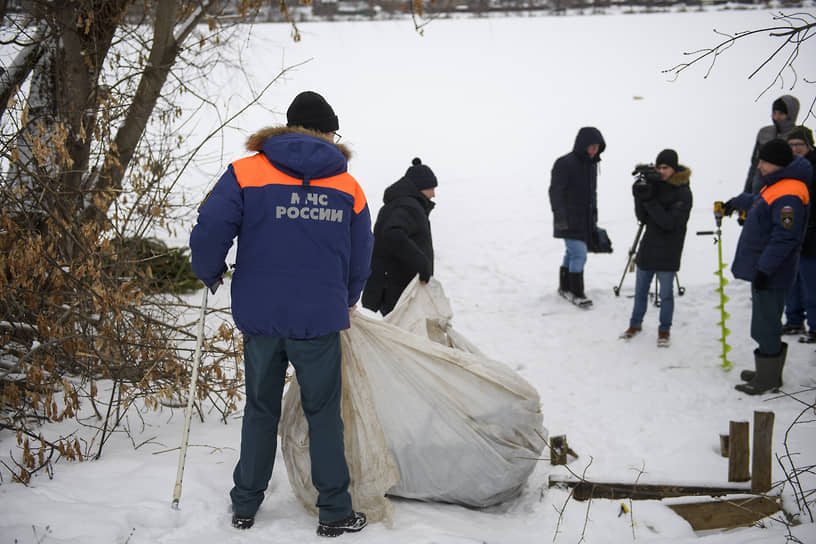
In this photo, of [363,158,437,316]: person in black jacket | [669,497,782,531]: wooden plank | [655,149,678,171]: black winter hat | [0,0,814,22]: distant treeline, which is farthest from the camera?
[655,149,678,171]: black winter hat

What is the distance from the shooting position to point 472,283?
723cm

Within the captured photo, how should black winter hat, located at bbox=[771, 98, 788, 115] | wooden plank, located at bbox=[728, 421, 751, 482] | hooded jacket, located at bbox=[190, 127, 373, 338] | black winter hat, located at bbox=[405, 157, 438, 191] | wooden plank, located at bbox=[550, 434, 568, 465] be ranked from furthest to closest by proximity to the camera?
black winter hat, located at bbox=[771, 98, 788, 115] < black winter hat, located at bbox=[405, 157, 438, 191] < wooden plank, located at bbox=[550, 434, 568, 465] < wooden plank, located at bbox=[728, 421, 751, 482] < hooded jacket, located at bbox=[190, 127, 373, 338]

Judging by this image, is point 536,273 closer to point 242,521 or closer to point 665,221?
point 665,221

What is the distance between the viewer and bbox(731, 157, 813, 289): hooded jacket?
401 cm

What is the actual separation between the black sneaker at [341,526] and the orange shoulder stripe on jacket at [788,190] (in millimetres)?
3368

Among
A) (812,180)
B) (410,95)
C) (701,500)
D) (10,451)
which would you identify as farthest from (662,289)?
(410,95)

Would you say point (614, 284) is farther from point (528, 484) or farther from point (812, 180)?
point (528, 484)

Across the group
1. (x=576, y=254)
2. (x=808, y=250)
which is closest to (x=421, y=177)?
(x=576, y=254)

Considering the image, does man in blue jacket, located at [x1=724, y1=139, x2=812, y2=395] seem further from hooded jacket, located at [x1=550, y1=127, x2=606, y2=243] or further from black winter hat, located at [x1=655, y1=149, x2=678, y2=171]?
hooded jacket, located at [x1=550, y1=127, x2=606, y2=243]

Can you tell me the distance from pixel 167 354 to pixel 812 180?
4526 millimetres

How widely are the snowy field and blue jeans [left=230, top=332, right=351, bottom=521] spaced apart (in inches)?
6.2

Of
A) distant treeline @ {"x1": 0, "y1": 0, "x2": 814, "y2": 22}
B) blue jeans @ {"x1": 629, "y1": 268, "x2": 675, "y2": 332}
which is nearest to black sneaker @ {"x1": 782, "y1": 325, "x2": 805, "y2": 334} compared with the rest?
blue jeans @ {"x1": 629, "y1": 268, "x2": 675, "y2": 332}

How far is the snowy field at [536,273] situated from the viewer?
8.36 feet

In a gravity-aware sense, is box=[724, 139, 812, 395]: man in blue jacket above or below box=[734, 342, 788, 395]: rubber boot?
above
